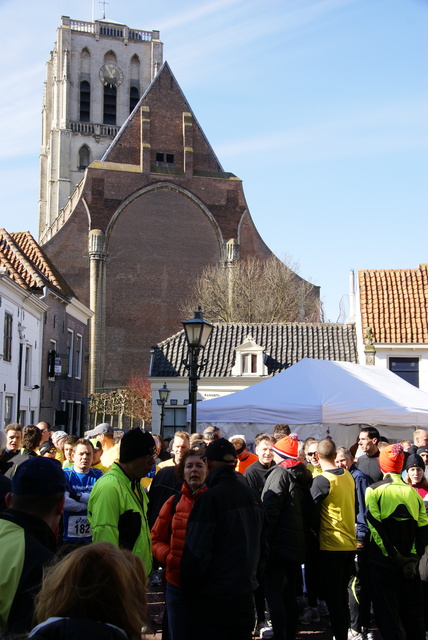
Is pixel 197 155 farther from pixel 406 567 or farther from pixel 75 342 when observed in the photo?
pixel 406 567

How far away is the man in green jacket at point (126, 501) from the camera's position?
5055 millimetres

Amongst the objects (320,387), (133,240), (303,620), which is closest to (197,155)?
(133,240)

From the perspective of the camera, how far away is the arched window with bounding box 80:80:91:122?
72.2 m

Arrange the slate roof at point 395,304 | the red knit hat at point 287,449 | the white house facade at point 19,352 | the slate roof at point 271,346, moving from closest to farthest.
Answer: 1. the red knit hat at point 287,449
2. the white house facade at point 19,352
3. the slate roof at point 395,304
4. the slate roof at point 271,346

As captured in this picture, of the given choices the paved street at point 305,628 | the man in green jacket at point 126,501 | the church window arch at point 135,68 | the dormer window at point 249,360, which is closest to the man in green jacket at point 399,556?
the paved street at point 305,628

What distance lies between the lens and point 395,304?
25.9 meters

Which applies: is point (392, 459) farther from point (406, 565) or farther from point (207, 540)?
point (207, 540)

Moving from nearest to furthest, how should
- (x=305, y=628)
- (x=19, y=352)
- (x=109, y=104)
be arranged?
(x=305, y=628) < (x=19, y=352) < (x=109, y=104)

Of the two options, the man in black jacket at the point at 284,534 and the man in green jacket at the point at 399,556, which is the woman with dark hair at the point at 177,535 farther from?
the man in green jacket at the point at 399,556

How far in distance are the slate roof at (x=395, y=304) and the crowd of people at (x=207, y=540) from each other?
16.0m

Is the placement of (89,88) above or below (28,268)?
above

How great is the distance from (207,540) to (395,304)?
72.5 ft

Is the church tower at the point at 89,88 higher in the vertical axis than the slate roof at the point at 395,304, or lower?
higher

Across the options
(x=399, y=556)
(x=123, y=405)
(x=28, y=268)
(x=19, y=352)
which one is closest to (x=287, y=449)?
(x=399, y=556)
